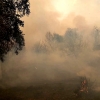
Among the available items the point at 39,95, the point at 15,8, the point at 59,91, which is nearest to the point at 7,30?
the point at 15,8

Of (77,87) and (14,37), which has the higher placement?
(77,87)

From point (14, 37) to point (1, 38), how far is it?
0.93 m

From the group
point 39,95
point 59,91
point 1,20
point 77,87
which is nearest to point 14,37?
point 1,20

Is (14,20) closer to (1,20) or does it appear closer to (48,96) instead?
(1,20)

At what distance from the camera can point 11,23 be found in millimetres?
12117

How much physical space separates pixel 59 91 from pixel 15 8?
508 feet

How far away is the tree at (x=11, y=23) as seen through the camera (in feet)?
38.0

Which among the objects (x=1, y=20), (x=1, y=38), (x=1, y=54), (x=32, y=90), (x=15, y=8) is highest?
(x=32, y=90)

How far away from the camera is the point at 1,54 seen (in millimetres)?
12547

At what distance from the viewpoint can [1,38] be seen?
11945mm

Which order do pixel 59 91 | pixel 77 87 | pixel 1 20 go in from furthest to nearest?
→ pixel 77 87, pixel 59 91, pixel 1 20

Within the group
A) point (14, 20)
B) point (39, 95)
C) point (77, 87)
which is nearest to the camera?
→ point (14, 20)

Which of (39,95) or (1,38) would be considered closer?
(1,38)

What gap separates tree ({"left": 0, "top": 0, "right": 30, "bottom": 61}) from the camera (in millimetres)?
11568
